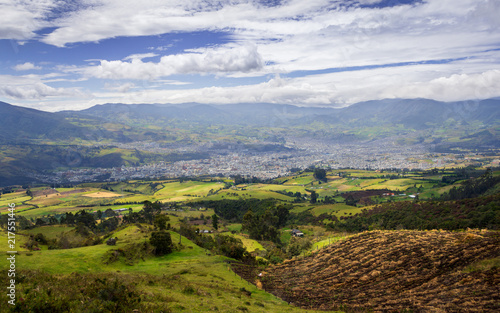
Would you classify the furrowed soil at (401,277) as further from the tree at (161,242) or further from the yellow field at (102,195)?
the yellow field at (102,195)

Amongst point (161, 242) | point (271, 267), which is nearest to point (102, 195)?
point (161, 242)

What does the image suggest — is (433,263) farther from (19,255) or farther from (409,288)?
(19,255)

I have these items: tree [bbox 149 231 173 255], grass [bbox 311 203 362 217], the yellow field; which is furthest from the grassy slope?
the yellow field

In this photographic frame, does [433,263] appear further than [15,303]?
Yes

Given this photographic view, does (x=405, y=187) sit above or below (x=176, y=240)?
below

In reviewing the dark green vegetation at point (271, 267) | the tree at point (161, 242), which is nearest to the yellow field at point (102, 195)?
the dark green vegetation at point (271, 267)

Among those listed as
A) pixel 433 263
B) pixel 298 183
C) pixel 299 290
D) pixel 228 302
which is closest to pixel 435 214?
pixel 433 263

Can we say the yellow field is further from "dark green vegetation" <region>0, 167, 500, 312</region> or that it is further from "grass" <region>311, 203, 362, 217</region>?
"grass" <region>311, 203, 362, 217</region>
